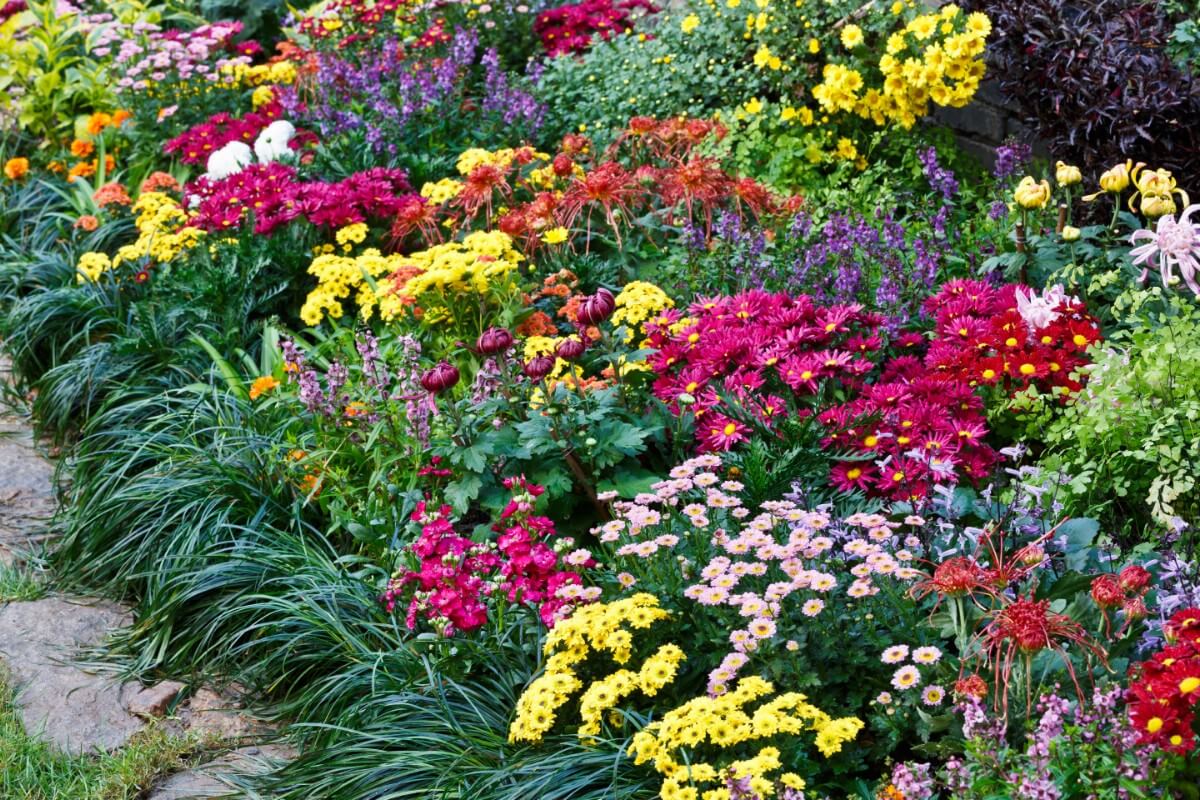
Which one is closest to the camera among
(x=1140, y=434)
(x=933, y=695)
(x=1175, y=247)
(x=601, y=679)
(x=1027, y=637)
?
(x=1027, y=637)

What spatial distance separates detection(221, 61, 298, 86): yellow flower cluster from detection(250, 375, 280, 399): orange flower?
11.2ft

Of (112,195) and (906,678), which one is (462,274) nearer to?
(906,678)

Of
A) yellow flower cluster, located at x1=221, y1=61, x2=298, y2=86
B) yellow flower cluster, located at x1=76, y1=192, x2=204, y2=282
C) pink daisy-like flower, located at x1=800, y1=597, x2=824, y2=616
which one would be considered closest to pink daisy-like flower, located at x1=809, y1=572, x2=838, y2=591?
pink daisy-like flower, located at x1=800, y1=597, x2=824, y2=616

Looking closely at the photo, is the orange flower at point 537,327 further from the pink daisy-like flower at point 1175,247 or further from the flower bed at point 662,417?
the pink daisy-like flower at point 1175,247

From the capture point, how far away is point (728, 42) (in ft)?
20.5

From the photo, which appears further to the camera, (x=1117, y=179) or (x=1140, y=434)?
(x=1117, y=179)

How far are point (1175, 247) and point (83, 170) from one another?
5.89 m

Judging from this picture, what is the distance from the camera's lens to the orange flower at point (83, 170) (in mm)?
7270

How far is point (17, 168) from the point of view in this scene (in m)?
7.49

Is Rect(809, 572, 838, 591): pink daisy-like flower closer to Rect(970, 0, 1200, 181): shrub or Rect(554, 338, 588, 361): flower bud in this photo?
Rect(554, 338, 588, 361): flower bud

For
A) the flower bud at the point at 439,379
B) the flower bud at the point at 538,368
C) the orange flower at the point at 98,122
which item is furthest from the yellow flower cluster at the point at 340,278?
the orange flower at the point at 98,122

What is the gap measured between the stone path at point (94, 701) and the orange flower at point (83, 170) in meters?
3.19

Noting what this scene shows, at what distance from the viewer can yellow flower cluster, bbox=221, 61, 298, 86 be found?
25.2ft

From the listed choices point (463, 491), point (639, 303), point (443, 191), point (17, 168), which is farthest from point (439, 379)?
point (17, 168)
